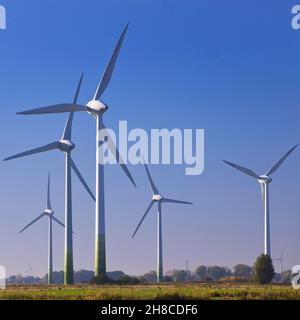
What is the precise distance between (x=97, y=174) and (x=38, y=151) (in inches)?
451

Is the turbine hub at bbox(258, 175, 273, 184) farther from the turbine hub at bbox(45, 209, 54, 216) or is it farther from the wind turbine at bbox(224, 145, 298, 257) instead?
the turbine hub at bbox(45, 209, 54, 216)

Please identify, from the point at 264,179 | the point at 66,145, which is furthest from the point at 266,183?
the point at 66,145

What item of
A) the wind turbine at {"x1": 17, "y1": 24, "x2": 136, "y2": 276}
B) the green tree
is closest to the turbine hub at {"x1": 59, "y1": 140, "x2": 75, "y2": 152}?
the wind turbine at {"x1": 17, "y1": 24, "x2": 136, "y2": 276}

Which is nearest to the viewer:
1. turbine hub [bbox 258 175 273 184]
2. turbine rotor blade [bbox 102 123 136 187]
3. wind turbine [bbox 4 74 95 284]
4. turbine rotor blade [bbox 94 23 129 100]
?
turbine rotor blade [bbox 102 123 136 187]

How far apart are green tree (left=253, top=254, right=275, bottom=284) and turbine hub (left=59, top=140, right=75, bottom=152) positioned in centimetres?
3569

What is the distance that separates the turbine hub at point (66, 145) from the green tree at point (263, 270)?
3569 centimetres

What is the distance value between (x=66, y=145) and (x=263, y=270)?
124 feet

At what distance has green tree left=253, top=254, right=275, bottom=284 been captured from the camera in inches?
5468

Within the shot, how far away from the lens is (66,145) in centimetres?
13762

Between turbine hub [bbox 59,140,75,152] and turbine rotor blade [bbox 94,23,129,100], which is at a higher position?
turbine rotor blade [bbox 94,23,129,100]

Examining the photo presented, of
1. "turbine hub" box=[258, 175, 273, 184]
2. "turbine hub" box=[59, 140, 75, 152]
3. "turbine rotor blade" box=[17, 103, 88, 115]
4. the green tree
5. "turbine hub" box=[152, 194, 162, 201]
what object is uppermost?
"turbine rotor blade" box=[17, 103, 88, 115]
